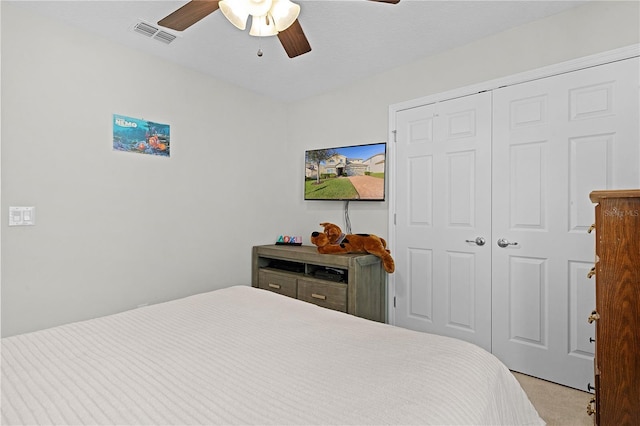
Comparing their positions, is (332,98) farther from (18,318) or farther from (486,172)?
(18,318)

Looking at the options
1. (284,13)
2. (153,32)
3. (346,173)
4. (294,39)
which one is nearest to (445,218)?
(346,173)

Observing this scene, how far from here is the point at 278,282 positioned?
3.51 m

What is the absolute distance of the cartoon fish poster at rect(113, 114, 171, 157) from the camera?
2775 mm

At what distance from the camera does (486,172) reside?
8.89 ft

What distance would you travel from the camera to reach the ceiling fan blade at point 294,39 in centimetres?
188

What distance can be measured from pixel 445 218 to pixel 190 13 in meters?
2.31

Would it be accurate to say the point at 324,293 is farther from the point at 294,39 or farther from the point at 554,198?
the point at 294,39

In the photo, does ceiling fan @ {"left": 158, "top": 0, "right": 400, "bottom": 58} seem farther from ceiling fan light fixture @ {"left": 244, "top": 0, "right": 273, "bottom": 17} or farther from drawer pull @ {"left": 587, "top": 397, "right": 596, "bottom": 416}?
drawer pull @ {"left": 587, "top": 397, "right": 596, "bottom": 416}

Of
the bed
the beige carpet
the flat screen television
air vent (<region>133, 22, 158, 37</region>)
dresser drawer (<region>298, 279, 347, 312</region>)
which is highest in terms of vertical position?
air vent (<region>133, 22, 158, 37</region>)

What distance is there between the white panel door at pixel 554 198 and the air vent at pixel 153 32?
2.52 metres

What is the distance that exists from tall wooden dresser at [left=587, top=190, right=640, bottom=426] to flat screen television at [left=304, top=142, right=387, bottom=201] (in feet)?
6.20

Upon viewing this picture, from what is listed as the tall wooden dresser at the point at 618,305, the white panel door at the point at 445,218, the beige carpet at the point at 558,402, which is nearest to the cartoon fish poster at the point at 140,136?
the white panel door at the point at 445,218

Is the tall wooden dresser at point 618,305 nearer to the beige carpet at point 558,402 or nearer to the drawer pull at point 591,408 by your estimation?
the drawer pull at point 591,408

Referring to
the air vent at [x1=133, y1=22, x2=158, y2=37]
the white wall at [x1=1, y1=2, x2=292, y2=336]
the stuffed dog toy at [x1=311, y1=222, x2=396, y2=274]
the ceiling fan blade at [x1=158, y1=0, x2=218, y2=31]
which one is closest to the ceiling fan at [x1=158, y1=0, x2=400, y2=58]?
the ceiling fan blade at [x1=158, y1=0, x2=218, y2=31]
